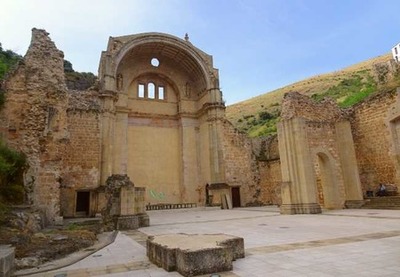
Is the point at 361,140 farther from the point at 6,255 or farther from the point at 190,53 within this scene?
the point at 6,255

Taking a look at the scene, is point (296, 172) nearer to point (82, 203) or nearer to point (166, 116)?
point (82, 203)

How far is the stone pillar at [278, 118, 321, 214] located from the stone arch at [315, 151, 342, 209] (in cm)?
249

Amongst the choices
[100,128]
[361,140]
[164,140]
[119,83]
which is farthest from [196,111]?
[361,140]

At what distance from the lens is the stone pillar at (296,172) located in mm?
11875

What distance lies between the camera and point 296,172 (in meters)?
12.4

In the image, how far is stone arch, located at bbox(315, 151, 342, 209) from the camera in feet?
46.6

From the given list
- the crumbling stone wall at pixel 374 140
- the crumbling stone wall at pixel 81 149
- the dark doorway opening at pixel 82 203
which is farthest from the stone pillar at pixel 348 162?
the dark doorway opening at pixel 82 203

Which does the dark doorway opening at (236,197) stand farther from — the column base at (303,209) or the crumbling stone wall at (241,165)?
the column base at (303,209)

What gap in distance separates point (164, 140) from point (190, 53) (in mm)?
7359

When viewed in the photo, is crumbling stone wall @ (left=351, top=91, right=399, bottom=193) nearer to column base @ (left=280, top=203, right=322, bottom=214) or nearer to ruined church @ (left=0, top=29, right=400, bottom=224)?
ruined church @ (left=0, top=29, right=400, bottom=224)

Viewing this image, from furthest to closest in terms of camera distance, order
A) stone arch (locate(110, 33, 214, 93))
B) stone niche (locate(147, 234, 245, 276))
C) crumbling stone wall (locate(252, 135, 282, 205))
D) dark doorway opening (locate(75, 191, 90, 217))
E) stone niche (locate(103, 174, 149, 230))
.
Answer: stone arch (locate(110, 33, 214, 93)) < crumbling stone wall (locate(252, 135, 282, 205)) < dark doorway opening (locate(75, 191, 90, 217)) < stone niche (locate(103, 174, 149, 230)) < stone niche (locate(147, 234, 245, 276))

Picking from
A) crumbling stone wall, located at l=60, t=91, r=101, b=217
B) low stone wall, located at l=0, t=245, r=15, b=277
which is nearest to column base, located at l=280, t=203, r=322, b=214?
low stone wall, located at l=0, t=245, r=15, b=277

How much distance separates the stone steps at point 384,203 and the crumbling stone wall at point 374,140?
1.69 metres

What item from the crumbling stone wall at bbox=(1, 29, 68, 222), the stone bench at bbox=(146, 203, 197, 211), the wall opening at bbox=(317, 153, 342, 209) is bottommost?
the stone bench at bbox=(146, 203, 197, 211)
